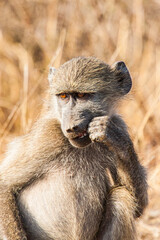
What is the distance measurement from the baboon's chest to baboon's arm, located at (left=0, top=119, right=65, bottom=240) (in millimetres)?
108

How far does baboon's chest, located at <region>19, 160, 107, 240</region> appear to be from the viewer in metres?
3.28

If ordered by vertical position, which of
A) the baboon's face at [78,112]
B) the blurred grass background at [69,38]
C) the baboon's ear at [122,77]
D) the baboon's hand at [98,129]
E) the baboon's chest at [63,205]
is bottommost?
the baboon's chest at [63,205]

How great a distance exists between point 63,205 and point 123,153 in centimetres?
61

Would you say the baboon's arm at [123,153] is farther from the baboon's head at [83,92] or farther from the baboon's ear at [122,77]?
the baboon's ear at [122,77]

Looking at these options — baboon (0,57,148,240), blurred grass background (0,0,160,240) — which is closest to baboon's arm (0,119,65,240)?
baboon (0,57,148,240)

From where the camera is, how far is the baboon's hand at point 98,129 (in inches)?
112

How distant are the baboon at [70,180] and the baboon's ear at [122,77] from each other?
0.08 metres

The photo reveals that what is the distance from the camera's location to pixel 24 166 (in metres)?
3.26

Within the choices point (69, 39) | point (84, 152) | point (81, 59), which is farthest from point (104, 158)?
point (69, 39)

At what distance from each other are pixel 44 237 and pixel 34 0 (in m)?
5.31

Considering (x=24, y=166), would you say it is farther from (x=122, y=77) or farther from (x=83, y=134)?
(x=122, y=77)

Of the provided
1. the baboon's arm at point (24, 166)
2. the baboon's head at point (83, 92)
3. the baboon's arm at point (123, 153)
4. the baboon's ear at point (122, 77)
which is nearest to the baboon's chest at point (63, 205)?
the baboon's arm at point (24, 166)

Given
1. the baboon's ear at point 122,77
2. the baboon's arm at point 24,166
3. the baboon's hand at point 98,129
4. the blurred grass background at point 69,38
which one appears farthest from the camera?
the blurred grass background at point 69,38

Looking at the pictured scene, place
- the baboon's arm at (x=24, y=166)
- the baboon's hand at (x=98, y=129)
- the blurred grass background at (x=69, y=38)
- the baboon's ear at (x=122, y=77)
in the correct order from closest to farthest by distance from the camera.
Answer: the baboon's hand at (x=98, y=129) < the baboon's arm at (x=24, y=166) < the baboon's ear at (x=122, y=77) < the blurred grass background at (x=69, y=38)
